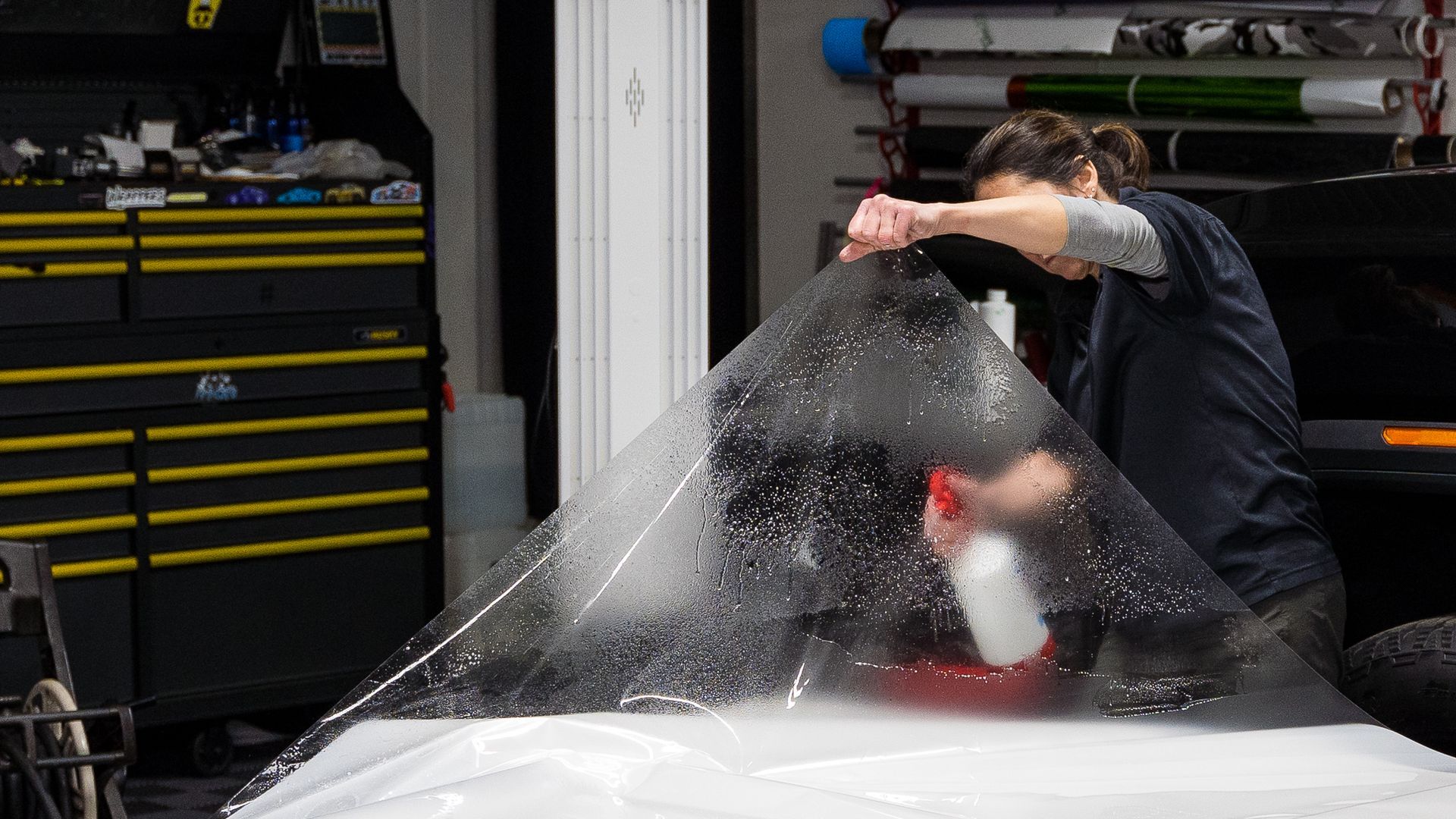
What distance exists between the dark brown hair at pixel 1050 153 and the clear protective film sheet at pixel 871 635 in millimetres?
145

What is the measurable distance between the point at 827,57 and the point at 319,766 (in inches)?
110

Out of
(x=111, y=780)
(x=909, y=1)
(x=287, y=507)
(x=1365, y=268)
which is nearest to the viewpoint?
(x=111, y=780)

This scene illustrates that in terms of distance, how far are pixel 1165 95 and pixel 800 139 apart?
116 centimetres

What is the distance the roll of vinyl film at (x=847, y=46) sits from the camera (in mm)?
3746

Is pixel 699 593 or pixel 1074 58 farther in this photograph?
pixel 1074 58

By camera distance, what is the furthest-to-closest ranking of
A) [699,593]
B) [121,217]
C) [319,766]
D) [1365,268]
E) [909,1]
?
1. [909,1]
2. [121,217]
3. [1365,268]
4. [699,593]
5. [319,766]

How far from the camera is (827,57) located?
3842 mm

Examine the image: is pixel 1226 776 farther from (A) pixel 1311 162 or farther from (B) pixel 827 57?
(B) pixel 827 57

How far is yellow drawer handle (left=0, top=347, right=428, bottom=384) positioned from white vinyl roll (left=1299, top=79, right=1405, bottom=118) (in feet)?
6.27

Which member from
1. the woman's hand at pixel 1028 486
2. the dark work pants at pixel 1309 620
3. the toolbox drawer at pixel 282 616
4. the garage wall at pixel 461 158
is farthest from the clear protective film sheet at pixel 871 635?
the garage wall at pixel 461 158

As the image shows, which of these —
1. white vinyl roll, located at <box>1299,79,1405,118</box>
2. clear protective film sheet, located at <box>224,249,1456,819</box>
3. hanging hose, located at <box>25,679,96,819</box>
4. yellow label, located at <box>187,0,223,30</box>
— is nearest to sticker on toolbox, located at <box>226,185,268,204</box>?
yellow label, located at <box>187,0,223,30</box>

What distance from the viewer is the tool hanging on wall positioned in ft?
9.50

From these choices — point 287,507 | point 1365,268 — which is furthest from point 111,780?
point 287,507

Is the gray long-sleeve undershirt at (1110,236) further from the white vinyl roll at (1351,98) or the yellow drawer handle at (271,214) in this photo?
the yellow drawer handle at (271,214)
